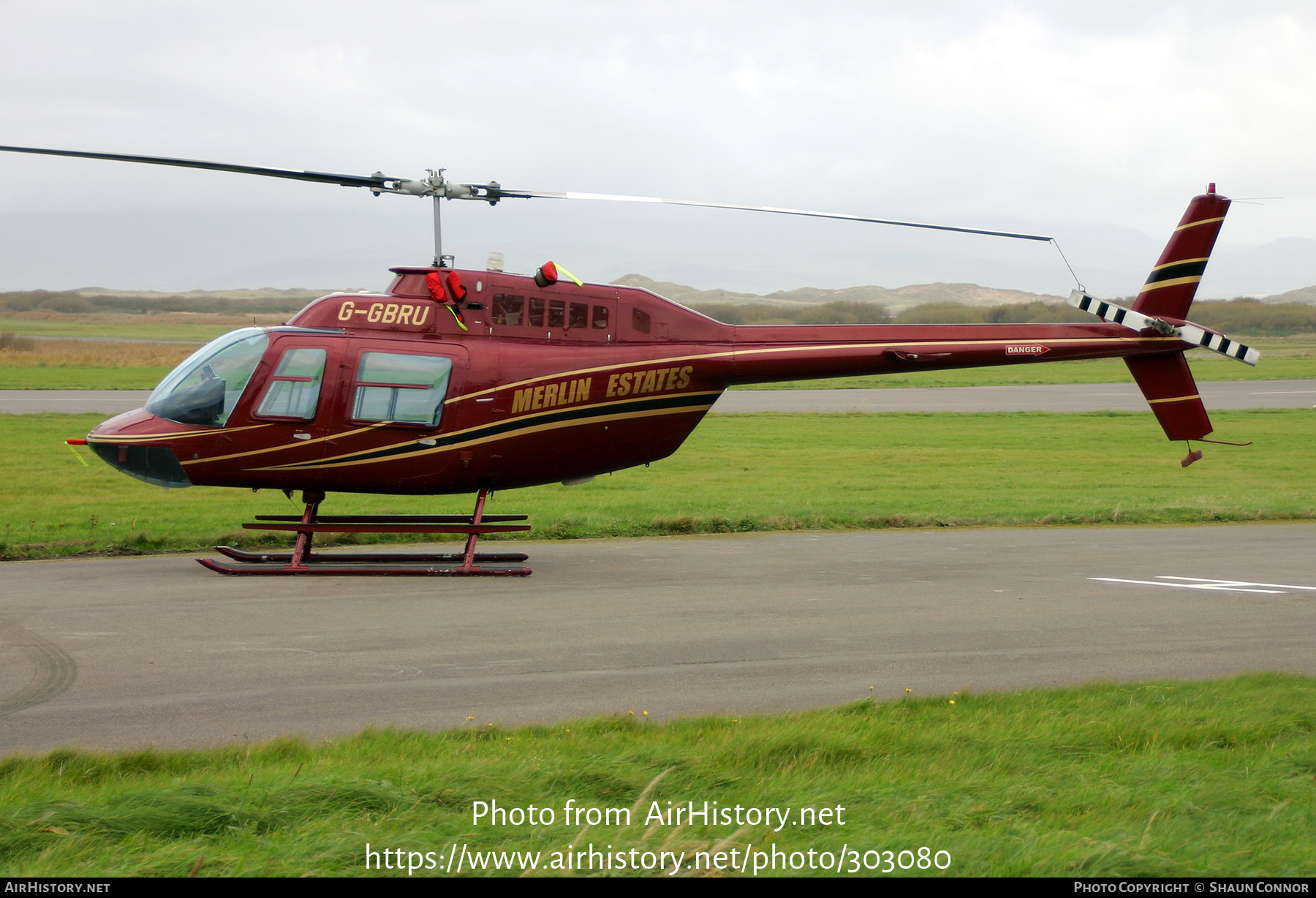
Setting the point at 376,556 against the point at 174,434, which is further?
the point at 376,556

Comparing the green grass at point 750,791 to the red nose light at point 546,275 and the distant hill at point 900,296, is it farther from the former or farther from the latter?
the distant hill at point 900,296

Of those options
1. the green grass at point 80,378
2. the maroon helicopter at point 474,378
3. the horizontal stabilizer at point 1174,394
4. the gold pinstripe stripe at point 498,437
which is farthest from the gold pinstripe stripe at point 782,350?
the green grass at point 80,378

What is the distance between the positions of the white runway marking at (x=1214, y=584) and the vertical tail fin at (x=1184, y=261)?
4.01 metres

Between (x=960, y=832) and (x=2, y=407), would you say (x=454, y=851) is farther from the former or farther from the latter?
(x=2, y=407)

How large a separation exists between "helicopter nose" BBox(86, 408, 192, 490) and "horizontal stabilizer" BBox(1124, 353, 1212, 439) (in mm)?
13148

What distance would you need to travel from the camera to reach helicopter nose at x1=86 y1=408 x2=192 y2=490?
41.8ft

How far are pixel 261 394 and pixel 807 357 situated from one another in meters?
7.15

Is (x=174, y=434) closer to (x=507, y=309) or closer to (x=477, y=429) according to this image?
(x=477, y=429)

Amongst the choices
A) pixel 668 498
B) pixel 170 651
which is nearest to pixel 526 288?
pixel 170 651

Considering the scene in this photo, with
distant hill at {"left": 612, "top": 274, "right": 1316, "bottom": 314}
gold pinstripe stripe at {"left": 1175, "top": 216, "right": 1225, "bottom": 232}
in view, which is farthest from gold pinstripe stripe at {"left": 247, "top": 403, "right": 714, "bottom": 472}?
distant hill at {"left": 612, "top": 274, "right": 1316, "bottom": 314}

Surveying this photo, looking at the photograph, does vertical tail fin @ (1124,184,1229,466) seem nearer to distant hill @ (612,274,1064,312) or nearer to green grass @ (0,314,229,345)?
distant hill @ (612,274,1064,312)

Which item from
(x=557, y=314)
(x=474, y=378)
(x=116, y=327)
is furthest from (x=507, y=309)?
(x=116, y=327)

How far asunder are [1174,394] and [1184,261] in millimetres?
1900

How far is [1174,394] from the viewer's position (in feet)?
48.7
